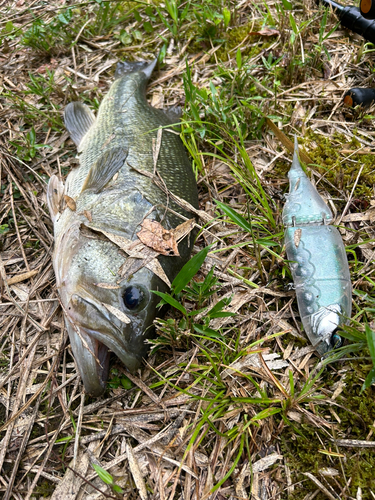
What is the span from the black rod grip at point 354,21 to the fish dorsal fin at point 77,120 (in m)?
2.96

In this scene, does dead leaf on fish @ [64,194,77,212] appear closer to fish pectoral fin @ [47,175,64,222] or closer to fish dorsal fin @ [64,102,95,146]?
fish pectoral fin @ [47,175,64,222]

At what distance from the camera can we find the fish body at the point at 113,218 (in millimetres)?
2344

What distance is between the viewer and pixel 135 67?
13.3 feet

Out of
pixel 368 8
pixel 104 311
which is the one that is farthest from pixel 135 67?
pixel 104 311

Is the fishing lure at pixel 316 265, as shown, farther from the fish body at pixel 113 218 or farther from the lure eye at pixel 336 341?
the fish body at pixel 113 218

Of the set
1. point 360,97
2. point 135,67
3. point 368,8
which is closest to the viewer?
point 368,8

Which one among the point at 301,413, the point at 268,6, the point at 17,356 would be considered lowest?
the point at 301,413

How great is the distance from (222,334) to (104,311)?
867 mm

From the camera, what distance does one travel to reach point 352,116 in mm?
3486

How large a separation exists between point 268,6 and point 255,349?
4217 millimetres

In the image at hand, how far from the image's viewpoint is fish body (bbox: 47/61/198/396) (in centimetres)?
234

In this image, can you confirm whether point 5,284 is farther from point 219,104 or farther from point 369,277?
point 369,277

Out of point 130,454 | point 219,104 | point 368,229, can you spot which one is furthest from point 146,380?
point 219,104

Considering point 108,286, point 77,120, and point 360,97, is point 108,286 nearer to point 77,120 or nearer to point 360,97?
point 77,120
